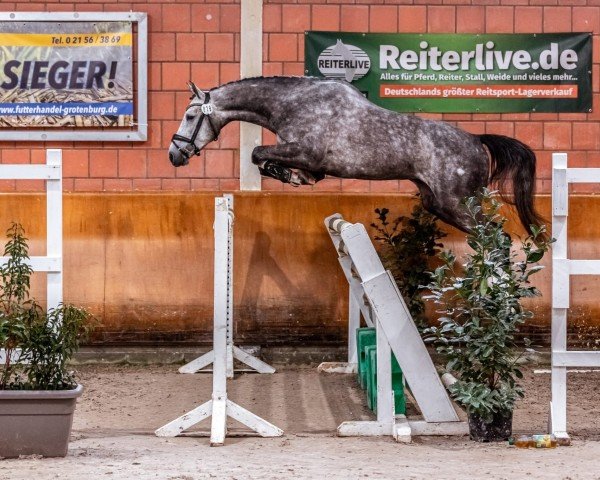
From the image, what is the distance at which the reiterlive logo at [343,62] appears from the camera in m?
8.98

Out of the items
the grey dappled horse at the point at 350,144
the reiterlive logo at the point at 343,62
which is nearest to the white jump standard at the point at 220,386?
the grey dappled horse at the point at 350,144

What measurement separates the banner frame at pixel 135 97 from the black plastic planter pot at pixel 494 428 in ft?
13.2

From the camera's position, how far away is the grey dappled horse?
23.1ft

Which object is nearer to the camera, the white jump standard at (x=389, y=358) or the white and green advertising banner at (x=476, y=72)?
the white jump standard at (x=389, y=358)

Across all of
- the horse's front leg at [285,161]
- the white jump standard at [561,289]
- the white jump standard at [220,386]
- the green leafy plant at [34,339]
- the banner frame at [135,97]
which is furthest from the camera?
the banner frame at [135,97]

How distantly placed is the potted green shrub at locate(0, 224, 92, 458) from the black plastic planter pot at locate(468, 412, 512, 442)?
2057 mm

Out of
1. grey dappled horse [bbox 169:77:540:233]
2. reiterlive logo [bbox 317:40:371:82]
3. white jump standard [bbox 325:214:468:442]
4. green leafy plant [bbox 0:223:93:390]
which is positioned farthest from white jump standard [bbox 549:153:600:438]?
reiterlive logo [bbox 317:40:371:82]

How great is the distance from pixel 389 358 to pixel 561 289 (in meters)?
1.01

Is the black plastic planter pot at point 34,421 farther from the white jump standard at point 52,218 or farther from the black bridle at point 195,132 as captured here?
the black bridle at point 195,132

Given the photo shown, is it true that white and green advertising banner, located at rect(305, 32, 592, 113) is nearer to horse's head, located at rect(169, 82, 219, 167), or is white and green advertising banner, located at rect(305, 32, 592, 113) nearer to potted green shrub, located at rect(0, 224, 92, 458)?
horse's head, located at rect(169, 82, 219, 167)

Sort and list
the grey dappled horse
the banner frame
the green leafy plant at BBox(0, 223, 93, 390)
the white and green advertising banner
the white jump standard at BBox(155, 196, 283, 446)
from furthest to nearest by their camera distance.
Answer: the white and green advertising banner < the banner frame < the grey dappled horse < the white jump standard at BBox(155, 196, 283, 446) < the green leafy plant at BBox(0, 223, 93, 390)

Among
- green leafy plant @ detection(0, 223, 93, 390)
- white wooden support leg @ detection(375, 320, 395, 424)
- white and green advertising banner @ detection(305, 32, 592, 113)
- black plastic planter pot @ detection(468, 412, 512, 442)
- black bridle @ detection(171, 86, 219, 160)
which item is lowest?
black plastic planter pot @ detection(468, 412, 512, 442)

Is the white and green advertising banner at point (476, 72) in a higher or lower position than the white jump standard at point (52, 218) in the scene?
higher

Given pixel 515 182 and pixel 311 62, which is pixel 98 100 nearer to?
pixel 311 62
